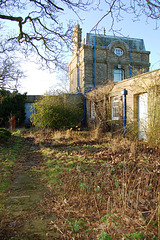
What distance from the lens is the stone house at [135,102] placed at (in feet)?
23.8

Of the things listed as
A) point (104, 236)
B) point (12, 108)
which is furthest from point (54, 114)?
point (104, 236)

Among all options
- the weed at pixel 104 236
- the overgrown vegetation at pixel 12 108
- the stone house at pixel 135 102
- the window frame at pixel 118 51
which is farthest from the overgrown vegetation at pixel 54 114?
the weed at pixel 104 236

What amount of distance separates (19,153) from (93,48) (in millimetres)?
14208

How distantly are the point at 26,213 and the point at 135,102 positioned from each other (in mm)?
7929

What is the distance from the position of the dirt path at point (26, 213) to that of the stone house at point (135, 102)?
4843 millimetres

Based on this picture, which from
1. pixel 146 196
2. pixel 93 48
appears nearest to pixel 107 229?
pixel 146 196

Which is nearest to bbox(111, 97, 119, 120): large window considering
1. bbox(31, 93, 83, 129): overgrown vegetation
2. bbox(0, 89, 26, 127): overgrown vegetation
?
bbox(31, 93, 83, 129): overgrown vegetation

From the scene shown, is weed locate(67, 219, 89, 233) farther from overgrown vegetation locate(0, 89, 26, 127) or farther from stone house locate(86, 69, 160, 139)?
overgrown vegetation locate(0, 89, 26, 127)

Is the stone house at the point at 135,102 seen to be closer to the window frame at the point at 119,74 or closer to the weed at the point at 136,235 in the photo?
the weed at the point at 136,235

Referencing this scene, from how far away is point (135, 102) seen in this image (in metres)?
9.59

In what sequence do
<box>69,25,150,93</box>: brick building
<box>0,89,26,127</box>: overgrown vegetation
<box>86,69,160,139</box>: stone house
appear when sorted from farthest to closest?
<box>69,25,150,93</box>: brick building
<box>0,89,26,127</box>: overgrown vegetation
<box>86,69,160,139</box>: stone house

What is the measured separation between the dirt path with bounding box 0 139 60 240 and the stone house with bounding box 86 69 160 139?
15.9 feet

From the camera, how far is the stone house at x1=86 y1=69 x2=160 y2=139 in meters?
7.24

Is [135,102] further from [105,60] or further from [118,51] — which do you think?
[118,51]
